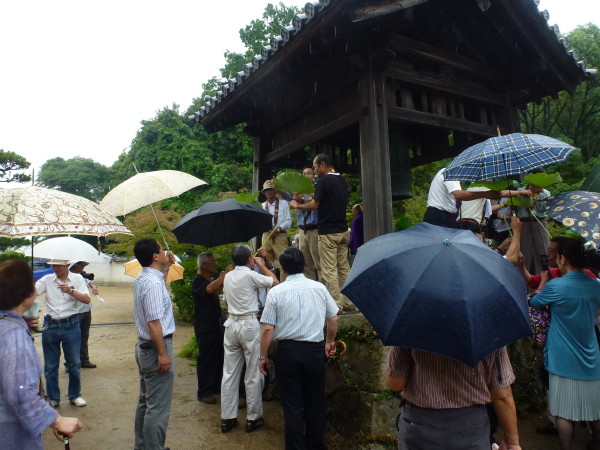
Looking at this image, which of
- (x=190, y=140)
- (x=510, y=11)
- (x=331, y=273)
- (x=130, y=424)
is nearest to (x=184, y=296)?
(x=130, y=424)

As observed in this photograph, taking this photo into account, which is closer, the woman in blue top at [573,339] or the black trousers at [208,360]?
the woman in blue top at [573,339]

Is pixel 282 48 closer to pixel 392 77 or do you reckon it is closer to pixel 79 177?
pixel 392 77

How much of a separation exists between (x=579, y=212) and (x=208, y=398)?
5376 mm

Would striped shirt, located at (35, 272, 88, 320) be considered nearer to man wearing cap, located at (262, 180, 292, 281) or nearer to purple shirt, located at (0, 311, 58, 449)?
man wearing cap, located at (262, 180, 292, 281)

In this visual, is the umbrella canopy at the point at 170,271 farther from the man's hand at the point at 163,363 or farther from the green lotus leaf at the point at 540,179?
the green lotus leaf at the point at 540,179

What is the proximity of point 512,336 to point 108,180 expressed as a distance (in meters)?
44.5

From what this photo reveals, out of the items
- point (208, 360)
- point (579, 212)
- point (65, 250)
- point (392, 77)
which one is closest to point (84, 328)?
point (65, 250)

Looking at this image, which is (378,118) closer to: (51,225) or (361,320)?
(361,320)

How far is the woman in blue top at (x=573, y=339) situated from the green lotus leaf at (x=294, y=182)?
272 cm

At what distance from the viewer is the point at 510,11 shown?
219 inches

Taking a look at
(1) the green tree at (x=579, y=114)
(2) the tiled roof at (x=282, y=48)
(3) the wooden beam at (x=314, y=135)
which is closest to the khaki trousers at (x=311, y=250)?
(3) the wooden beam at (x=314, y=135)

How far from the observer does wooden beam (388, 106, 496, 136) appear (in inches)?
219

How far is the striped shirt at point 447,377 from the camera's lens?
211 cm

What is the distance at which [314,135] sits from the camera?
6480 millimetres
